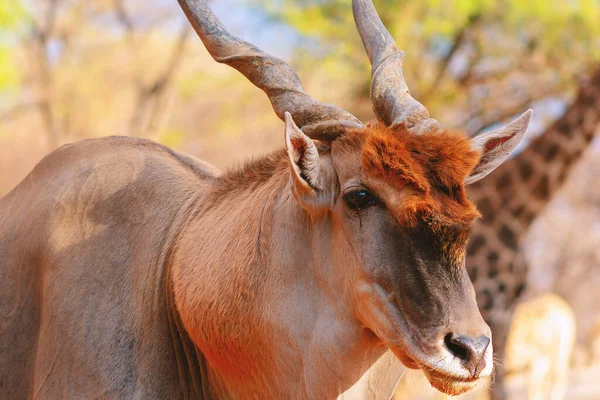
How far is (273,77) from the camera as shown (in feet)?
13.5

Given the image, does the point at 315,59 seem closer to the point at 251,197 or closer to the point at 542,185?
the point at 542,185

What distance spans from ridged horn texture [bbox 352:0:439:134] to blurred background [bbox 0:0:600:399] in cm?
1080

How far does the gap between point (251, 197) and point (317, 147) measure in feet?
1.57

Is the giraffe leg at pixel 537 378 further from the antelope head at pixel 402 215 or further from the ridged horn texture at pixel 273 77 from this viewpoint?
the ridged horn texture at pixel 273 77

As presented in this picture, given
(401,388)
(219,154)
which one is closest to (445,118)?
(219,154)

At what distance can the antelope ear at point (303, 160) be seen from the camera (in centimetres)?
350

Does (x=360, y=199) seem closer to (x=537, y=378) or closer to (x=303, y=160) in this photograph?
(x=303, y=160)

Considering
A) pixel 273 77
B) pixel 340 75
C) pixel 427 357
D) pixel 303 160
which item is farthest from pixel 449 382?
pixel 340 75

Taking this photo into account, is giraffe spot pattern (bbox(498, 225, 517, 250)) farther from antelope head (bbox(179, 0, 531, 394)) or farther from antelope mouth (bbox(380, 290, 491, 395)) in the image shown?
antelope mouth (bbox(380, 290, 491, 395))

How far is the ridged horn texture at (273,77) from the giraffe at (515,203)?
274 inches

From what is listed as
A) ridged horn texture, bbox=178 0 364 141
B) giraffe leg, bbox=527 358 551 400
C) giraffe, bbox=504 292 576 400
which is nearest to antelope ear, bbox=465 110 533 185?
ridged horn texture, bbox=178 0 364 141

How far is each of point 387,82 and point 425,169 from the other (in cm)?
83

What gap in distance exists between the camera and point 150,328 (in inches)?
168

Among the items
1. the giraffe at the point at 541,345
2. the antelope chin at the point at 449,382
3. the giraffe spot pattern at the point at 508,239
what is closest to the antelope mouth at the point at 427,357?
the antelope chin at the point at 449,382
